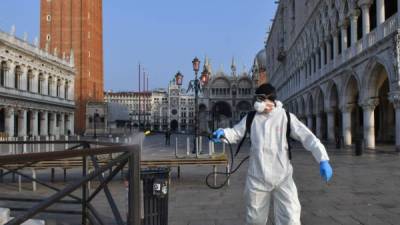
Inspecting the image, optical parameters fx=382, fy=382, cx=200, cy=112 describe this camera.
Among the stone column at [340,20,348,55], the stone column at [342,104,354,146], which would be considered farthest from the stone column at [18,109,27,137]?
the stone column at [340,20,348,55]

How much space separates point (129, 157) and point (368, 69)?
19.7m

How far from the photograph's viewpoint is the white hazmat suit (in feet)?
13.7

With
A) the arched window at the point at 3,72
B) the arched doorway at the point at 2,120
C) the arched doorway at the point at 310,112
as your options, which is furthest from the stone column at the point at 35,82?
the arched doorway at the point at 310,112

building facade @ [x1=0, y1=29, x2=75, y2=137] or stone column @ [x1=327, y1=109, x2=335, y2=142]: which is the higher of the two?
building facade @ [x1=0, y1=29, x2=75, y2=137]

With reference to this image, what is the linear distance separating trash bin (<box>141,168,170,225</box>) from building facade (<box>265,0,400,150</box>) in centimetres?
1543

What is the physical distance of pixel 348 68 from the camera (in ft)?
75.7

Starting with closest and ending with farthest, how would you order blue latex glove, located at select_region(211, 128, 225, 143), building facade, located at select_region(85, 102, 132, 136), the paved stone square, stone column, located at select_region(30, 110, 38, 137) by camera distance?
blue latex glove, located at select_region(211, 128, 225, 143) < the paved stone square < stone column, located at select_region(30, 110, 38, 137) < building facade, located at select_region(85, 102, 132, 136)

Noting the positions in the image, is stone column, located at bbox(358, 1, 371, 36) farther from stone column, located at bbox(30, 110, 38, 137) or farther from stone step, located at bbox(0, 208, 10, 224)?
stone column, located at bbox(30, 110, 38, 137)

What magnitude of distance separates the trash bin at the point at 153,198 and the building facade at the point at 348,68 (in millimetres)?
15428

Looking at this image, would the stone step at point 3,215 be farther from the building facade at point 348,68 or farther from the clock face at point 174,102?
the clock face at point 174,102

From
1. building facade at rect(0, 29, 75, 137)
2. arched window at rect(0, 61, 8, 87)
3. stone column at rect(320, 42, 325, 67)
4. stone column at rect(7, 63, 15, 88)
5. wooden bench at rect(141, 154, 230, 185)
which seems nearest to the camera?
wooden bench at rect(141, 154, 230, 185)

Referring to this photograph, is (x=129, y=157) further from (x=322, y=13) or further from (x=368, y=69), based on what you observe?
(x=322, y=13)

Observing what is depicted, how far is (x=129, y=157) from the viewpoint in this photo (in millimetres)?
3213

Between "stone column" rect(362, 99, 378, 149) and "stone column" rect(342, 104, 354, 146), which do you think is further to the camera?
"stone column" rect(342, 104, 354, 146)
